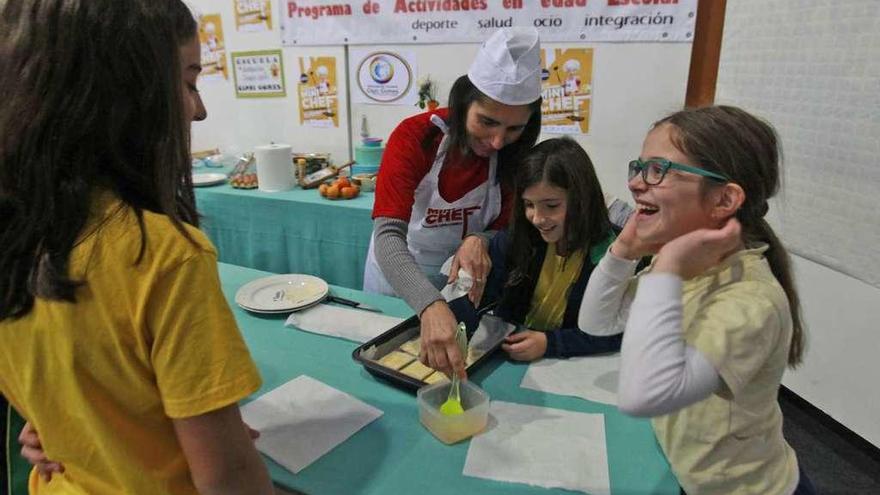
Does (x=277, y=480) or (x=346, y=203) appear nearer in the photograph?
(x=277, y=480)

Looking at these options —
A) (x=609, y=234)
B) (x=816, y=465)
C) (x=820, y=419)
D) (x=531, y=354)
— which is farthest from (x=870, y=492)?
(x=531, y=354)

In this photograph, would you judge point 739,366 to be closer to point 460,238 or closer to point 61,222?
point 61,222

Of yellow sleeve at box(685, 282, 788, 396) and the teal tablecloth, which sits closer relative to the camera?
yellow sleeve at box(685, 282, 788, 396)

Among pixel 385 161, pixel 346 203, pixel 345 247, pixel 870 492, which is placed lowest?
pixel 870 492

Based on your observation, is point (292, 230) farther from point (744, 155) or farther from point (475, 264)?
point (744, 155)

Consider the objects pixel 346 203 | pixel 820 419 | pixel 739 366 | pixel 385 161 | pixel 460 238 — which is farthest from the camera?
pixel 346 203

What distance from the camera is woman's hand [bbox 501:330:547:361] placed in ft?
4.22

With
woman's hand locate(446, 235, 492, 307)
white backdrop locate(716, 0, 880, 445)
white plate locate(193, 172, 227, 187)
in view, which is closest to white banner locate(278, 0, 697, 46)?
white backdrop locate(716, 0, 880, 445)

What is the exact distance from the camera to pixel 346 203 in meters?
2.76

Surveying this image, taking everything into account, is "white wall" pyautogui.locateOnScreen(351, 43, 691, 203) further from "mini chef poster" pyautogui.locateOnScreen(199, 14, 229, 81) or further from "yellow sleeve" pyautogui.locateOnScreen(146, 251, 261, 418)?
"yellow sleeve" pyautogui.locateOnScreen(146, 251, 261, 418)

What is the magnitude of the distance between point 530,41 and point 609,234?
58cm

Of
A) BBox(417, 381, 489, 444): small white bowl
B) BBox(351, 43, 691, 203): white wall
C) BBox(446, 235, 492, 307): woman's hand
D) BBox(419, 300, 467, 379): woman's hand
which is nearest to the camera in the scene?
BBox(417, 381, 489, 444): small white bowl

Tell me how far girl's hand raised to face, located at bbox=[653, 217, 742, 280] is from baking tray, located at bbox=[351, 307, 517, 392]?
0.55 m

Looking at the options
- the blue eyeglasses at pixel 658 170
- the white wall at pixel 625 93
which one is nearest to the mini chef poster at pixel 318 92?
the white wall at pixel 625 93
